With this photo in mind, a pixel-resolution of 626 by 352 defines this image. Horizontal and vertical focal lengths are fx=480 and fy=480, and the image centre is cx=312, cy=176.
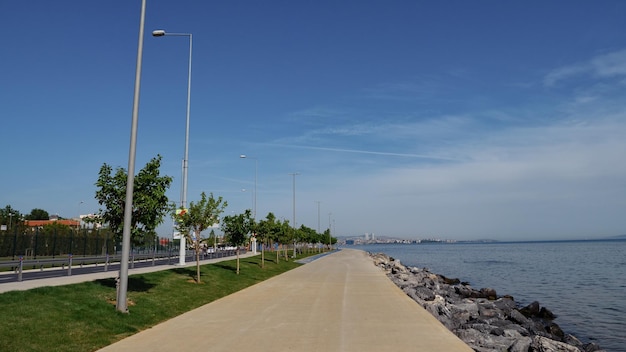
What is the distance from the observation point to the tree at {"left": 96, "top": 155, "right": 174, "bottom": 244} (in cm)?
1791

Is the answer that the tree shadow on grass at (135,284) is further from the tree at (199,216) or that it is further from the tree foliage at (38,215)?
the tree foliage at (38,215)

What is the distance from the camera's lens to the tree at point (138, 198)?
58.7 ft

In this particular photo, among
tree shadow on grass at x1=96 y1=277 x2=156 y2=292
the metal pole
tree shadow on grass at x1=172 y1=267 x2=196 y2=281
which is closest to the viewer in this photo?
the metal pole

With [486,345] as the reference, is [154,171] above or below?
above

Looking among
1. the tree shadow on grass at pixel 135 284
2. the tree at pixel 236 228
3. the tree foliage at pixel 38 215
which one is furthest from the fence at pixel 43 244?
the tree foliage at pixel 38 215

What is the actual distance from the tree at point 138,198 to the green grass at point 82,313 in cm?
264

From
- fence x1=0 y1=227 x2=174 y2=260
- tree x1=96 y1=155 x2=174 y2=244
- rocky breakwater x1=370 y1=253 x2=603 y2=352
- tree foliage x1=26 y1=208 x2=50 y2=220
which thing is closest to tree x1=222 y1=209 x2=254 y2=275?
fence x1=0 y1=227 x2=174 y2=260

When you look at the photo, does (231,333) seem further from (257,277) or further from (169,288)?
(257,277)

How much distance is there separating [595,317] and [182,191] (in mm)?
26876

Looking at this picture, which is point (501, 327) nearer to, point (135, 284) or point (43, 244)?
point (135, 284)

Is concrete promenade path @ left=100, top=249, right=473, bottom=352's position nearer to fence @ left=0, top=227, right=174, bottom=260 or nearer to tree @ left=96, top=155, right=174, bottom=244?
tree @ left=96, top=155, right=174, bottom=244

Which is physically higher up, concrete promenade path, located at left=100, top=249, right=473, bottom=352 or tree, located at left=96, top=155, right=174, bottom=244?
tree, located at left=96, top=155, right=174, bottom=244

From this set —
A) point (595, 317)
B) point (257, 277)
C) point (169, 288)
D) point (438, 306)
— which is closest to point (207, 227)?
point (169, 288)

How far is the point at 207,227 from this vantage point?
2781 centimetres
